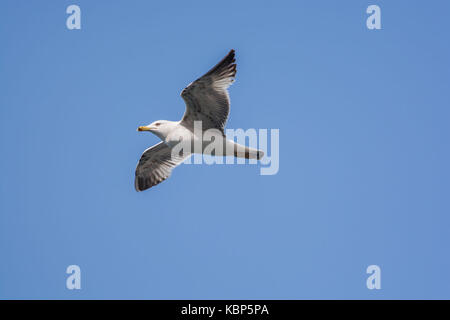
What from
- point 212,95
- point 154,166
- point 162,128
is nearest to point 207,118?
point 212,95

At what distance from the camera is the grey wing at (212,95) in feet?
26.4

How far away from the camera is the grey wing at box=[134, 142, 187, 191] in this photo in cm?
936

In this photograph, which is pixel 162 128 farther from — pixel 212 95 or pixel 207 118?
pixel 212 95

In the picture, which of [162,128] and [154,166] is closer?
[162,128]

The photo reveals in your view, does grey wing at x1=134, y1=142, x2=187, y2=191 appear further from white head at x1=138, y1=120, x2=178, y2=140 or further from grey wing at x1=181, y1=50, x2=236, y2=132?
grey wing at x1=181, y1=50, x2=236, y2=132

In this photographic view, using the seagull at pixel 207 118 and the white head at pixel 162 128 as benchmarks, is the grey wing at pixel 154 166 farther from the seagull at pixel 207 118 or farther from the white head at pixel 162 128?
the white head at pixel 162 128

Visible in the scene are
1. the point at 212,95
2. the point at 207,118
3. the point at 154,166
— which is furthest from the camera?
the point at 154,166

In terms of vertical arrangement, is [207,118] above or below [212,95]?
below

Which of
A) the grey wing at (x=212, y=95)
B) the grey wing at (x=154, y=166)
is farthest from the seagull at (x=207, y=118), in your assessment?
the grey wing at (x=154, y=166)

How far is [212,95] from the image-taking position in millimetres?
8133

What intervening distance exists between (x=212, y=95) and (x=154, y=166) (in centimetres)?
193

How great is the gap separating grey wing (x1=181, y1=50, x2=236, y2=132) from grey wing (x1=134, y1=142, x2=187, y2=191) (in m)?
1.14

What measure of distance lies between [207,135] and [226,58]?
41.4 inches
